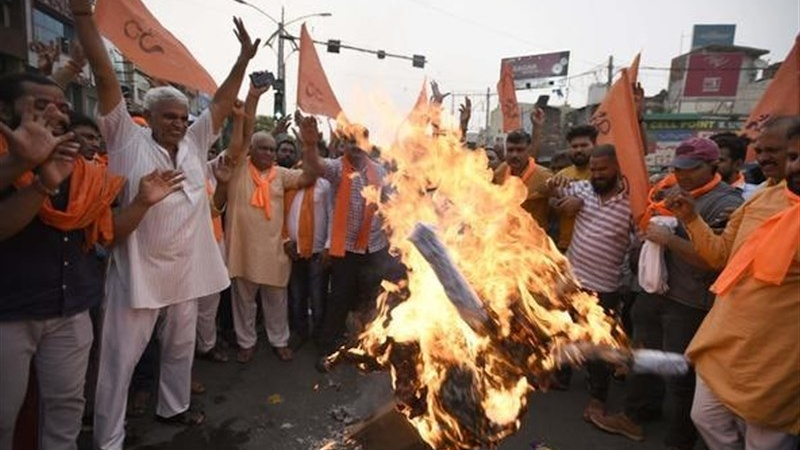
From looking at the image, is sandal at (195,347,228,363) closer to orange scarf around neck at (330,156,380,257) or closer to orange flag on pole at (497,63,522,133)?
orange scarf around neck at (330,156,380,257)

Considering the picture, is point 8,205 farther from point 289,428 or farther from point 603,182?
point 603,182

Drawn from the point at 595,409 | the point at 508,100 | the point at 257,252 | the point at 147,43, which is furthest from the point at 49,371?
the point at 508,100

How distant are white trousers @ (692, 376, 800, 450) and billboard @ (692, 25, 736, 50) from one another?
58.9 m

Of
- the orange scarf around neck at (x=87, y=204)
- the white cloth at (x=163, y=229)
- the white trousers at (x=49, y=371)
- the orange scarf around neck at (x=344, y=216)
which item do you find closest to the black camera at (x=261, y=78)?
the white cloth at (x=163, y=229)

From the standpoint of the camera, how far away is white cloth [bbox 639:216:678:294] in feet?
12.5

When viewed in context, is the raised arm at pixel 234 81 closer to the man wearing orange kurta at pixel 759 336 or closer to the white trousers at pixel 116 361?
the white trousers at pixel 116 361

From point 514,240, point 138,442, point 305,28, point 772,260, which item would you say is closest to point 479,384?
point 514,240

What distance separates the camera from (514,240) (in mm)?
2834

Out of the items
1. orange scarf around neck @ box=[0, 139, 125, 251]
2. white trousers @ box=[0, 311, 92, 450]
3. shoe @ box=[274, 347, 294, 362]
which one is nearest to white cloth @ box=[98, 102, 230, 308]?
orange scarf around neck @ box=[0, 139, 125, 251]

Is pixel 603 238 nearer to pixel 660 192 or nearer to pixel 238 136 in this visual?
pixel 660 192

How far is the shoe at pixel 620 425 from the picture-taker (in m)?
4.21

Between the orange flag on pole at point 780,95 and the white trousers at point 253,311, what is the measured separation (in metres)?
4.81

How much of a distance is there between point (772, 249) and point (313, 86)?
5897 millimetres

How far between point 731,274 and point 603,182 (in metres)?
1.85
